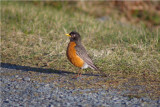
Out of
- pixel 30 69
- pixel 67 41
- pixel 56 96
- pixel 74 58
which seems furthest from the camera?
pixel 67 41

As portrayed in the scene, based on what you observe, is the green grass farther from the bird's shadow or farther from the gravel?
the gravel

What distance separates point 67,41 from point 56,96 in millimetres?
3607

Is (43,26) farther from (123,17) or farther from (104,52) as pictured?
(123,17)

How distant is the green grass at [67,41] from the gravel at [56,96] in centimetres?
93

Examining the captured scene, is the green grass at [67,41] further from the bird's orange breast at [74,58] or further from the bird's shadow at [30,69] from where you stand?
the bird's orange breast at [74,58]

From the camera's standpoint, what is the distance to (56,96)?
4.43 metres

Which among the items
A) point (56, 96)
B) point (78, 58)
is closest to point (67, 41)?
point (78, 58)

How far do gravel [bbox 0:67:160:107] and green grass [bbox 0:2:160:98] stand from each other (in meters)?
0.93

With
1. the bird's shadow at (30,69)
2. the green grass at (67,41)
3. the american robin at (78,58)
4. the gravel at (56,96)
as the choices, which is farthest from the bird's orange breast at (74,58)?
the gravel at (56,96)

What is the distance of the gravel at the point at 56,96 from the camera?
162 inches

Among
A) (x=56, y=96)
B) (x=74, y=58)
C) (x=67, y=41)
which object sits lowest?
(x=56, y=96)

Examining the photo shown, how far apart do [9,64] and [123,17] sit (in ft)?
27.5

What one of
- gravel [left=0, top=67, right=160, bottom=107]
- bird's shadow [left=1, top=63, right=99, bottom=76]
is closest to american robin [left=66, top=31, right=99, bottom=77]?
bird's shadow [left=1, top=63, right=99, bottom=76]

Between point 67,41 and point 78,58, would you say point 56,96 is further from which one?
point 67,41
